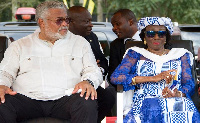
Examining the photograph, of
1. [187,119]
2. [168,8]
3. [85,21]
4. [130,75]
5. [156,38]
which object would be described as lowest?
[187,119]

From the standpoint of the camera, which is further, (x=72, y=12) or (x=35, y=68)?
(x=72, y=12)

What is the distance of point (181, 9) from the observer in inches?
701

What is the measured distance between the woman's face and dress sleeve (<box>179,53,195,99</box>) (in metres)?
0.25

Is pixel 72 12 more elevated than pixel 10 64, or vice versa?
pixel 72 12

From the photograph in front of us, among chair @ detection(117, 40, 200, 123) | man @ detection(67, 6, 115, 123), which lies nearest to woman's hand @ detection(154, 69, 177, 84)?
chair @ detection(117, 40, 200, 123)

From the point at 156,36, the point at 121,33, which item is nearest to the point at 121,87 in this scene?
the point at 156,36

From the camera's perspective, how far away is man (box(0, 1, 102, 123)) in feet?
16.3

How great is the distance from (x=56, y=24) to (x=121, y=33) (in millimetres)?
1153

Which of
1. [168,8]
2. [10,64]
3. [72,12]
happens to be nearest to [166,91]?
[10,64]

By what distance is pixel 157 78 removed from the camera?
5199mm

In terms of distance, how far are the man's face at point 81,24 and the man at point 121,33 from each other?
11.5 inches

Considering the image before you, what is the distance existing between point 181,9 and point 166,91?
42.4 ft

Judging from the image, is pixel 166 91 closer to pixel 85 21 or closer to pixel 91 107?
pixel 91 107

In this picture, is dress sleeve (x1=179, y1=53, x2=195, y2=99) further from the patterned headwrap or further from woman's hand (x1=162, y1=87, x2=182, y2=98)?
the patterned headwrap
